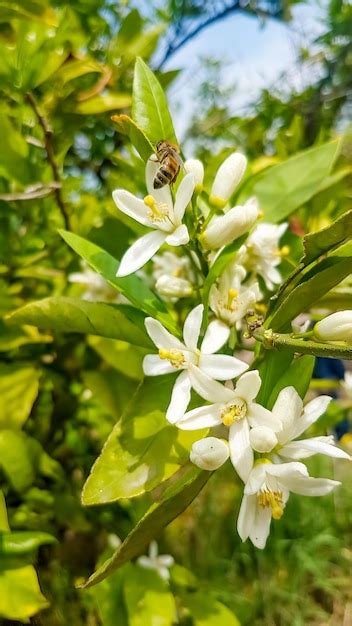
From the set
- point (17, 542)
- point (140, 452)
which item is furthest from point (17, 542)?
point (140, 452)

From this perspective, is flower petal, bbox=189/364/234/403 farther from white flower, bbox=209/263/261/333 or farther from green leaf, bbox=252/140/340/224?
green leaf, bbox=252/140/340/224

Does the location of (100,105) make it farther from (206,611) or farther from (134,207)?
(206,611)

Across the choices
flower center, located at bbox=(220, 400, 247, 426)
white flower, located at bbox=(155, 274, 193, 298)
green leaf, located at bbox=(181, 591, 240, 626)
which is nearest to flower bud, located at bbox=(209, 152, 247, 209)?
white flower, located at bbox=(155, 274, 193, 298)

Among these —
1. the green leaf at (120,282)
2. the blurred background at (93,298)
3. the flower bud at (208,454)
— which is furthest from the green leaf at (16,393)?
the flower bud at (208,454)

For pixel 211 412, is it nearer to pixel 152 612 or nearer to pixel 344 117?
pixel 152 612

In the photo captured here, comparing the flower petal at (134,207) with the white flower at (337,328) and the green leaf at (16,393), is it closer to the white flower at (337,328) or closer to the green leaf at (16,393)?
the white flower at (337,328)
